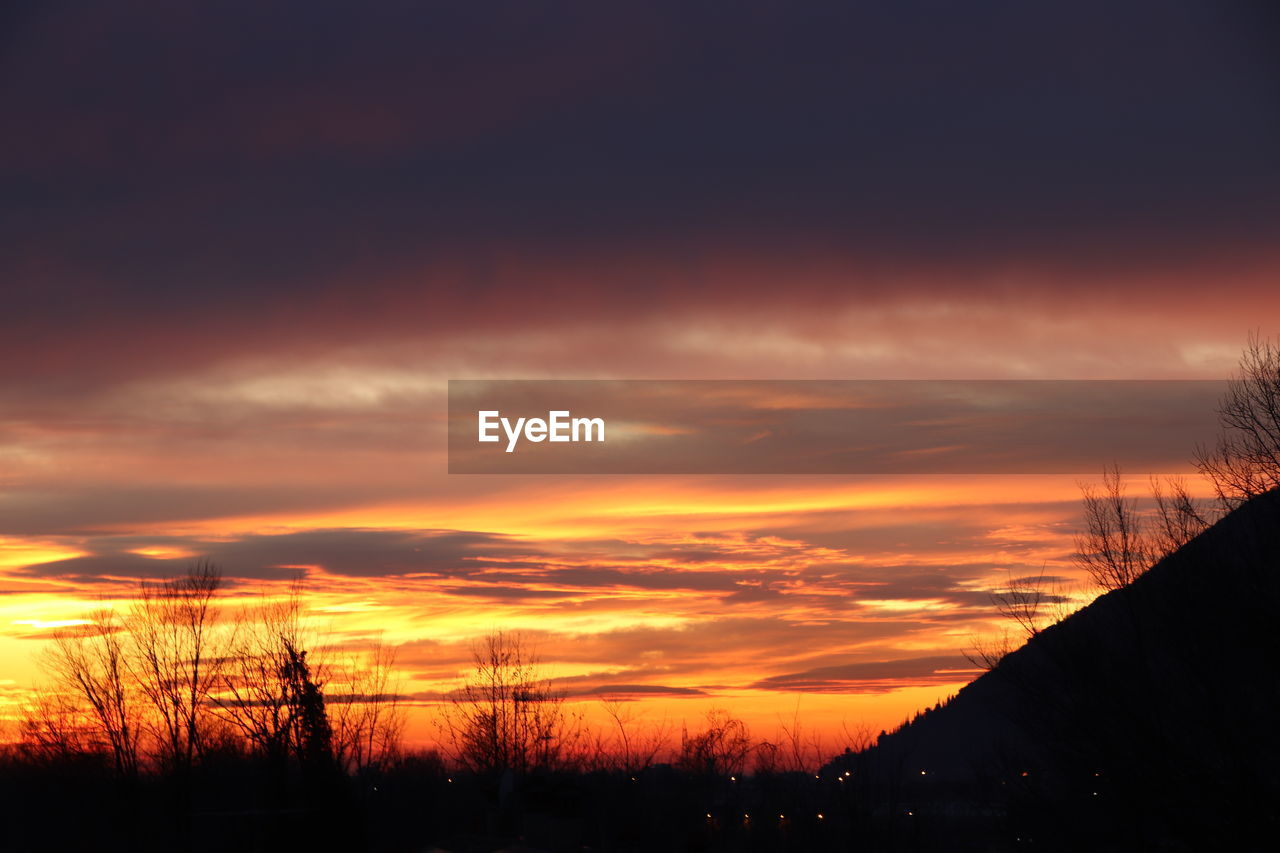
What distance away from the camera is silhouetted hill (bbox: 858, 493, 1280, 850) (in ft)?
112

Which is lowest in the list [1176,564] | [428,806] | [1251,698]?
[428,806]

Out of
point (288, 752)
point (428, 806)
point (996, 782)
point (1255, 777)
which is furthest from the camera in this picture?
point (428, 806)

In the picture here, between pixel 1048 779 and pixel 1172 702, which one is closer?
pixel 1172 702

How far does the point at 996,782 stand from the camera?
53031mm

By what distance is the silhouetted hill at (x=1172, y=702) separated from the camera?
34156 mm

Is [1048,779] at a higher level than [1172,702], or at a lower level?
lower

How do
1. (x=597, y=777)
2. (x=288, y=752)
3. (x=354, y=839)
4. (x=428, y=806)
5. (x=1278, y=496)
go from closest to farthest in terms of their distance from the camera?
(x=1278, y=496), (x=354, y=839), (x=288, y=752), (x=597, y=777), (x=428, y=806)

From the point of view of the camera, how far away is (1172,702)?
119 feet

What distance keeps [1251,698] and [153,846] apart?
4292 centimetres

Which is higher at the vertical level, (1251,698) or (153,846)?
(1251,698)

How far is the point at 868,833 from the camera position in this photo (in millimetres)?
44250

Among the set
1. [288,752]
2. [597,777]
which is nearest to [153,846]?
[288,752]

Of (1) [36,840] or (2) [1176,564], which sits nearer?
(2) [1176,564]

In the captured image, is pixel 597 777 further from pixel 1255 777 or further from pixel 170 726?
pixel 1255 777
